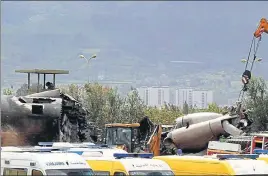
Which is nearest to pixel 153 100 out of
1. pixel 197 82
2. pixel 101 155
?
pixel 197 82

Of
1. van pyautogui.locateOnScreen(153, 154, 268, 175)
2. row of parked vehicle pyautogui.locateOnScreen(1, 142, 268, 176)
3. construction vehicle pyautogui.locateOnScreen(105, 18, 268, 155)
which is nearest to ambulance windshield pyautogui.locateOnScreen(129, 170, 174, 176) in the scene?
row of parked vehicle pyautogui.locateOnScreen(1, 142, 268, 176)

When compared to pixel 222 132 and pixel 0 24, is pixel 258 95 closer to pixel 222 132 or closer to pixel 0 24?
pixel 222 132

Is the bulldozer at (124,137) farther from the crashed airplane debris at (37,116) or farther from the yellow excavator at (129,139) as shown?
the crashed airplane debris at (37,116)

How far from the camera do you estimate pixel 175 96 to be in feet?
359

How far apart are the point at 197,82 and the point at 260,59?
225 ft

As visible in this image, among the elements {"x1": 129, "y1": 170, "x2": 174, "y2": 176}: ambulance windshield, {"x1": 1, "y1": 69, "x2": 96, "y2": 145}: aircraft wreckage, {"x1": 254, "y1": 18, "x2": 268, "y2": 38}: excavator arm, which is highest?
{"x1": 254, "y1": 18, "x2": 268, "y2": 38}: excavator arm

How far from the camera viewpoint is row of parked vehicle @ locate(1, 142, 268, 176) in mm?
18145

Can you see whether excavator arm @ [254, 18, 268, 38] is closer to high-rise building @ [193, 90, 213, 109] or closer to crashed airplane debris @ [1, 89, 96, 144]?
crashed airplane debris @ [1, 89, 96, 144]

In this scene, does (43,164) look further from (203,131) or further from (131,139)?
(203,131)

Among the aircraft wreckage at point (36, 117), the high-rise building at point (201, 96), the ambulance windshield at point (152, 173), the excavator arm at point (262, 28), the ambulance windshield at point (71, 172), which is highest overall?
the excavator arm at point (262, 28)

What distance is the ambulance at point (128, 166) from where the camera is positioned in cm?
1883

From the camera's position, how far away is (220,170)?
19.1m

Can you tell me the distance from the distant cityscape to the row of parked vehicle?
262 feet

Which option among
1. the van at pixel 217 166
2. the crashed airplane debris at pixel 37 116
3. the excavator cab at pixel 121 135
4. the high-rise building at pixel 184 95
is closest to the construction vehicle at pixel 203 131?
the excavator cab at pixel 121 135
